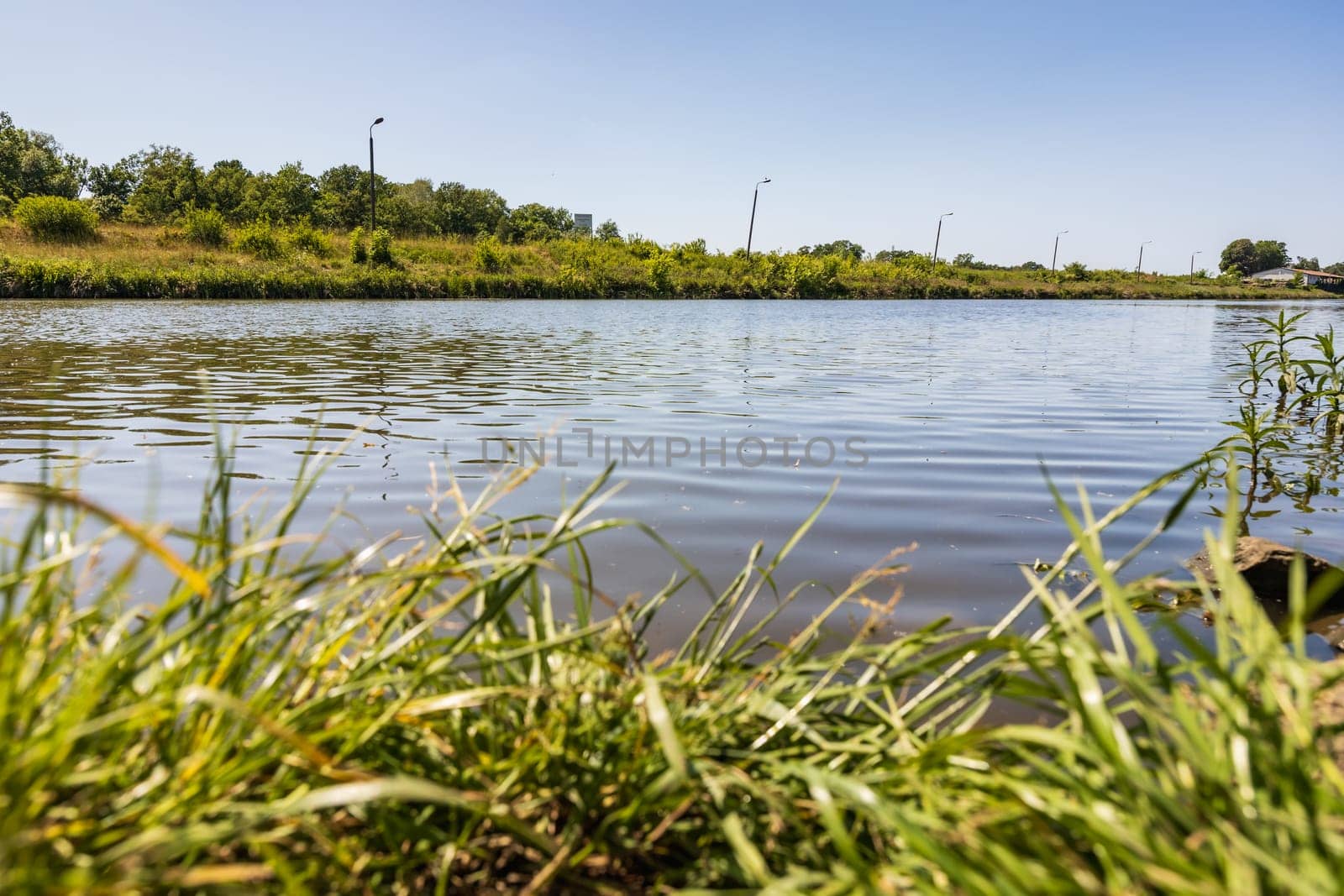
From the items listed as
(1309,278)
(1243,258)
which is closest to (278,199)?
(1309,278)

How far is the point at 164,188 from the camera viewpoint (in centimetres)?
4628

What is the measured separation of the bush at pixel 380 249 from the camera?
35781mm

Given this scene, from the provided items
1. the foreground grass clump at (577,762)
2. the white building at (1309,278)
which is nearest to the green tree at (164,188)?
the foreground grass clump at (577,762)

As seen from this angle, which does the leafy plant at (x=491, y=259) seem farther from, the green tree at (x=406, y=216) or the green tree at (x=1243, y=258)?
the green tree at (x=1243, y=258)

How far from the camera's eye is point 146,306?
21.1 metres

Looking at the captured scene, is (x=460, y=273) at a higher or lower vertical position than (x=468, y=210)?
lower

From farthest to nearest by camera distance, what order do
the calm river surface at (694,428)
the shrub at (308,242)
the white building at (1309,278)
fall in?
the white building at (1309,278) → the shrub at (308,242) → the calm river surface at (694,428)

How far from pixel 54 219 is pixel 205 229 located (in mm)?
5293

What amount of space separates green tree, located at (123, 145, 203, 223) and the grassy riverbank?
7113 mm

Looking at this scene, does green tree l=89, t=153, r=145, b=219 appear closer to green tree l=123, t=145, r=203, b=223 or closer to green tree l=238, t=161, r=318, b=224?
green tree l=123, t=145, r=203, b=223

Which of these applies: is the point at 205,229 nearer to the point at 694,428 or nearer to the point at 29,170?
the point at 29,170

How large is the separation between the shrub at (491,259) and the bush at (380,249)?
4284 mm

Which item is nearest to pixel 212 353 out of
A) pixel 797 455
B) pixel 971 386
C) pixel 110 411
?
pixel 110 411

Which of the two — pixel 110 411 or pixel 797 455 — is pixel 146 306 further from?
pixel 797 455
